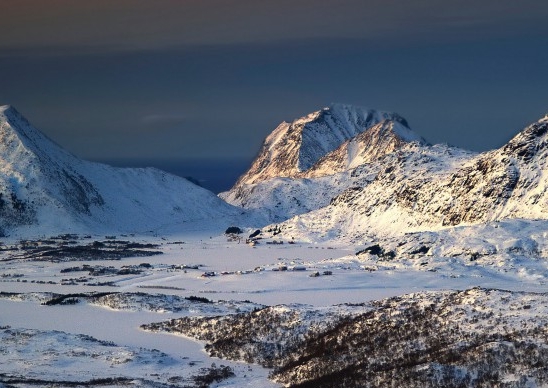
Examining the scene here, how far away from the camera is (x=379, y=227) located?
6693 inches

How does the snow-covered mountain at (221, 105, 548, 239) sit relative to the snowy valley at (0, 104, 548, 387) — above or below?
above

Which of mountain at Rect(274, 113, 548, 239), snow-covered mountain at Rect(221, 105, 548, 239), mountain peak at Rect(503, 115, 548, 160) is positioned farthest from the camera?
mountain peak at Rect(503, 115, 548, 160)

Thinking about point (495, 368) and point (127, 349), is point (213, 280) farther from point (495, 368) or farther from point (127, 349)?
point (495, 368)

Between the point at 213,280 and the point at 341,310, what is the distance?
149 ft

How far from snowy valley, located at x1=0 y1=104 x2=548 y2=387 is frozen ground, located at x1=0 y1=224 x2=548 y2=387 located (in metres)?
0.25

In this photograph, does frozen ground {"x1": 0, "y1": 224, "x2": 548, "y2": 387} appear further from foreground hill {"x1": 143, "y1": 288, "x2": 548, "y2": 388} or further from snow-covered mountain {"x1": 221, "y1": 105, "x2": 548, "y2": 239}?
snow-covered mountain {"x1": 221, "y1": 105, "x2": 548, "y2": 239}

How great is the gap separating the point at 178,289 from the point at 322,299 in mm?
22866

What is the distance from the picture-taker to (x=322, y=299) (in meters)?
84.4

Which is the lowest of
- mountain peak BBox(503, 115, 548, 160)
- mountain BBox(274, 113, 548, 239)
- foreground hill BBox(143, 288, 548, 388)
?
foreground hill BBox(143, 288, 548, 388)

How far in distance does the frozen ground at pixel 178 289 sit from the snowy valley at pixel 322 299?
25cm

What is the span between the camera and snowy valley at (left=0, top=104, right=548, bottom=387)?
49.3 m

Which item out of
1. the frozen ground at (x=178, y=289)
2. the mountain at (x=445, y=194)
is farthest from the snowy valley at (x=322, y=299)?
the mountain at (x=445, y=194)

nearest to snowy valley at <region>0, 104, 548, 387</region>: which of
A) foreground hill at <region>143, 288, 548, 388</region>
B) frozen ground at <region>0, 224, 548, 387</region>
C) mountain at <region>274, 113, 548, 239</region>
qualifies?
foreground hill at <region>143, 288, 548, 388</region>

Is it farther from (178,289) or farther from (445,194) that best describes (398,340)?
(445,194)
